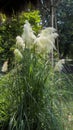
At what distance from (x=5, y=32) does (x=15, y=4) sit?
13.1ft

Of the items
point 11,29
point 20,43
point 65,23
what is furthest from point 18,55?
point 65,23

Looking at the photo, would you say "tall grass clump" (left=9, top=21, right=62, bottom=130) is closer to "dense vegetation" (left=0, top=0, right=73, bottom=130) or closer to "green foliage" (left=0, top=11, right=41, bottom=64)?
"dense vegetation" (left=0, top=0, right=73, bottom=130)

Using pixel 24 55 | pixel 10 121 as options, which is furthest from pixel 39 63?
pixel 10 121

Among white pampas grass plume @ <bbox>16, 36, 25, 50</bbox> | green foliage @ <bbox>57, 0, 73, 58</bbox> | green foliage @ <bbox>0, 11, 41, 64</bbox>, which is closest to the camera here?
white pampas grass plume @ <bbox>16, 36, 25, 50</bbox>

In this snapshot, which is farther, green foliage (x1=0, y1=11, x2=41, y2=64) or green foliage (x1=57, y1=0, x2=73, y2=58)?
green foliage (x1=57, y1=0, x2=73, y2=58)

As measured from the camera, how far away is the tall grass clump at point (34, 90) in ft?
10.0

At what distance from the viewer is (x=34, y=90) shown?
3143 mm

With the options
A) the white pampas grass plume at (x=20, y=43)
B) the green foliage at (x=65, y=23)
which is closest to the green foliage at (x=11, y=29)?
the white pampas grass plume at (x=20, y=43)

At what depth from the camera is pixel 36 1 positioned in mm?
7016

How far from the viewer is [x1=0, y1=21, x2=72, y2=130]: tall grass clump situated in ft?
10.0

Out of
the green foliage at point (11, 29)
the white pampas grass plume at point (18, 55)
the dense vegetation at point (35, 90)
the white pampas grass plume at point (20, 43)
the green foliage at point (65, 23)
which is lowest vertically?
the green foliage at point (65, 23)

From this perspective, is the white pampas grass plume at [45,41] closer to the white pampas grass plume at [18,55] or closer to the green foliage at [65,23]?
the white pampas grass plume at [18,55]

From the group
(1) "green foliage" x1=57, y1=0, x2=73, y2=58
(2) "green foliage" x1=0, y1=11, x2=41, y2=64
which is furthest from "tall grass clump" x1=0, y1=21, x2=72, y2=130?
(1) "green foliage" x1=57, y1=0, x2=73, y2=58

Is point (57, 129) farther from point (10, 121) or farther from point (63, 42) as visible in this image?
point (63, 42)
